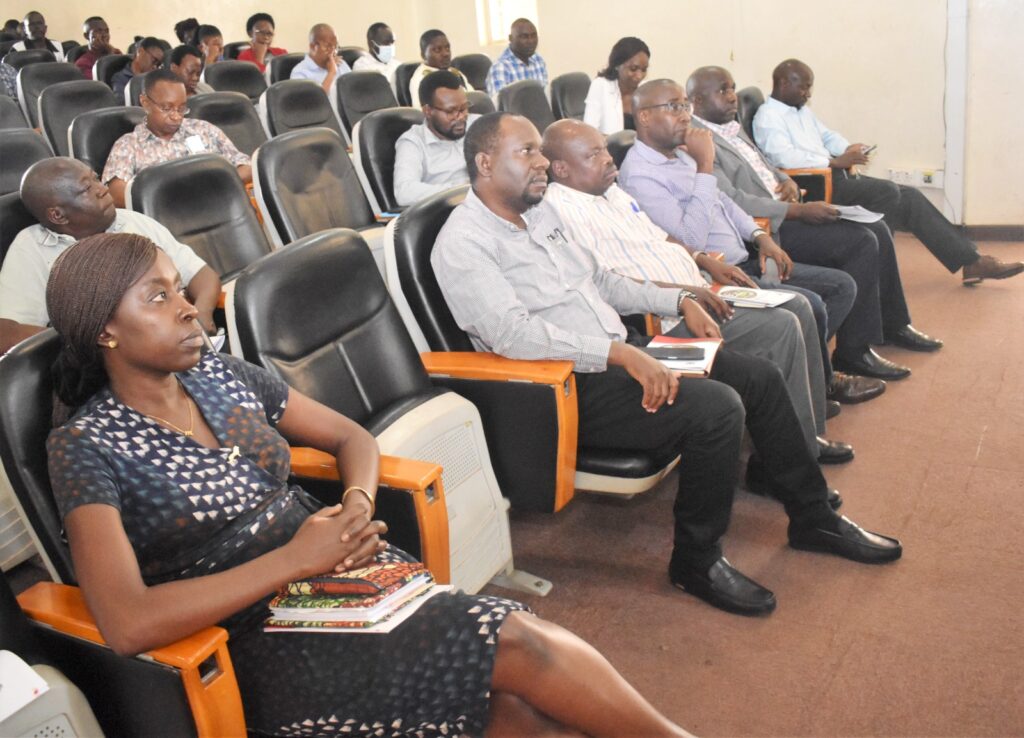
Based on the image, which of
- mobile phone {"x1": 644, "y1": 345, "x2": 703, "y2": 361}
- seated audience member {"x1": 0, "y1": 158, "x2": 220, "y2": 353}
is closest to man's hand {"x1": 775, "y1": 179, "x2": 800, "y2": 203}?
mobile phone {"x1": 644, "y1": 345, "x2": 703, "y2": 361}

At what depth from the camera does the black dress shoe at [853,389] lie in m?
3.08

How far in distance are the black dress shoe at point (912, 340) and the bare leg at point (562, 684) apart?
8.42ft

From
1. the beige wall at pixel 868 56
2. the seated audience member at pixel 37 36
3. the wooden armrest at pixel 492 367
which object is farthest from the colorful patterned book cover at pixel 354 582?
the seated audience member at pixel 37 36

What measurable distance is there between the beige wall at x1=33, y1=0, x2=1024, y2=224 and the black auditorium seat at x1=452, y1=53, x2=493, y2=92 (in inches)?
21.0

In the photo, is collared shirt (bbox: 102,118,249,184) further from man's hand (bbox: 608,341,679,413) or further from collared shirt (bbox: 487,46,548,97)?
collared shirt (bbox: 487,46,548,97)

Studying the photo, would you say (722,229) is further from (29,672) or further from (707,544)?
(29,672)

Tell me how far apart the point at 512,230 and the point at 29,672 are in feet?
4.77

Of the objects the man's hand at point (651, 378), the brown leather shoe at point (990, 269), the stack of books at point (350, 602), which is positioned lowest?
the brown leather shoe at point (990, 269)

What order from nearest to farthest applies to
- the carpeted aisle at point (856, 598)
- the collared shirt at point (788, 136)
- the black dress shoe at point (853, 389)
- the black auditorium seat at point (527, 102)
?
1. the carpeted aisle at point (856, 598)
2. the black dress shoe at point (853, 389)
3. the collared shirt at point (788, 136)
4. the black auditorium seat at point (527, 102)

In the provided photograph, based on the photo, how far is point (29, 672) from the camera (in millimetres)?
1176

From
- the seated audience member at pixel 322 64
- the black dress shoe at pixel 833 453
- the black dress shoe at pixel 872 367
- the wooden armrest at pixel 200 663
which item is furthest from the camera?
the seated audience member at pixel 322 64

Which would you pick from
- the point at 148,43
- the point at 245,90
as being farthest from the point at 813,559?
the point at 148,43

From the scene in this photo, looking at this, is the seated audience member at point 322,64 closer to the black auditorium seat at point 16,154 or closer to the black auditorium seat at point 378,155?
the black auditorium seat at point 378,155

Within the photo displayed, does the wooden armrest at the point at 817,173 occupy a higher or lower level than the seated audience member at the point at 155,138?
lower
